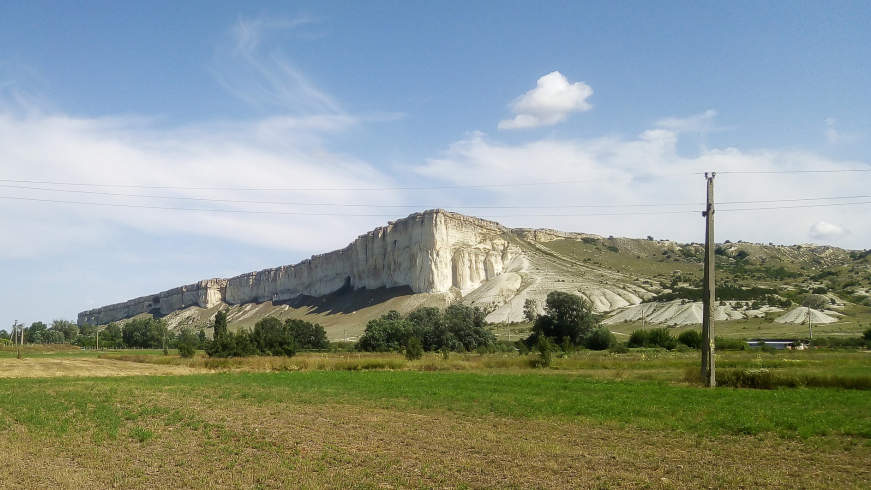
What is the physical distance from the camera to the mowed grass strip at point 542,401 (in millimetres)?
14812

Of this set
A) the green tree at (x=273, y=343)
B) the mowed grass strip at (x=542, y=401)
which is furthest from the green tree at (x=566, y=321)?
the mowed grass strip at (x=542, y=401)

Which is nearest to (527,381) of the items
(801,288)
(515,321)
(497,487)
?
(497,487)

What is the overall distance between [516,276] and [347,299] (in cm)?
4222

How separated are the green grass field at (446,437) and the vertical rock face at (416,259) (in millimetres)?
99399

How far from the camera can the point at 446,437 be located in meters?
13.7

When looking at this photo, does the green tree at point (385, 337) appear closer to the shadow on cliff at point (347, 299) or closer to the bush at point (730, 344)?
the bush at point (730, 344)

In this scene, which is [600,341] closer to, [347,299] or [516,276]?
[516,276]

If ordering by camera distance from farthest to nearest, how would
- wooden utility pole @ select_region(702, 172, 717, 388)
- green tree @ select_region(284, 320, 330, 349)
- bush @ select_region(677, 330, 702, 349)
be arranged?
green tree @ select_region(284, 320, 330, 349) < bush @ select_region(677, 330, 702, 349) < wooden utility pole @ select_region(702, 172, 717, 388)

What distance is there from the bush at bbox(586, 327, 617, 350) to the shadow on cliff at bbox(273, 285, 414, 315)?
222 ft

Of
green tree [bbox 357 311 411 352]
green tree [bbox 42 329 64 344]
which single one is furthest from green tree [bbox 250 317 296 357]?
green tree [bbox 42 329 64 344]

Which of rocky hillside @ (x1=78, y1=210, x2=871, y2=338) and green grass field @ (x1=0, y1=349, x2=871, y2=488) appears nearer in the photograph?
green grass field @ (x1=0, y1=349, x2=871, y2=488)

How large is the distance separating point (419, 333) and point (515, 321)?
3464cm

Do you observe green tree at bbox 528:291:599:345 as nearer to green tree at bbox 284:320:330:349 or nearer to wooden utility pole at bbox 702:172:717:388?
green tree at bbox 284:320:330:349

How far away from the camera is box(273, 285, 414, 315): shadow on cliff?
130375 mm
